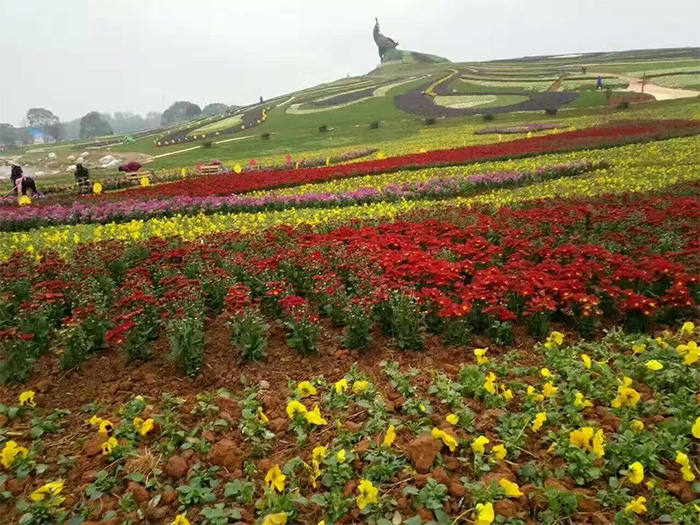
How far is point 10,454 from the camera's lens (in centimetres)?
337

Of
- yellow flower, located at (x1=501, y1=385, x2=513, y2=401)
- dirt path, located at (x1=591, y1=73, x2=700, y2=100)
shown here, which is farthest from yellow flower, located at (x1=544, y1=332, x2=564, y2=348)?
dirt path, located at (x1=591, y1=73, x2=700, y2=100)

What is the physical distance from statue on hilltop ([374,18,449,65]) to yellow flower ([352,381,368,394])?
125262mm

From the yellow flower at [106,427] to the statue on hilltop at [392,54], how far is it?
126 m

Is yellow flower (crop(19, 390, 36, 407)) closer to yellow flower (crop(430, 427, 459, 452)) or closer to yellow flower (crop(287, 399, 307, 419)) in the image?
yellow flower (crop(287, 399, 307, 419))

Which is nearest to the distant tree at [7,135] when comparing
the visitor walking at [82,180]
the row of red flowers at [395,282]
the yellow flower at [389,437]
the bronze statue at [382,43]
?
the bronze statue at [382,43]

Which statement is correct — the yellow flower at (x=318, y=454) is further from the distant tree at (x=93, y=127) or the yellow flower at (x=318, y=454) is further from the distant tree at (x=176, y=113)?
the distant tree at (x=176, y=113)

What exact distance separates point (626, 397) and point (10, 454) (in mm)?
4554

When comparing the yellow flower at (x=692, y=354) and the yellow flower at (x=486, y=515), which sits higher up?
the yellow flower at (x=692, y=354)

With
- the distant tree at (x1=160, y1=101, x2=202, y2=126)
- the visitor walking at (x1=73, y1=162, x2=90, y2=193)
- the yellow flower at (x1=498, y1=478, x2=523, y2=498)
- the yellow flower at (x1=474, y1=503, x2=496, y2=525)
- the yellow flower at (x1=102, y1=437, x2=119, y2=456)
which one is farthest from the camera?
the distant tree at (x1=160, y1=101, x2=202, y2=126)

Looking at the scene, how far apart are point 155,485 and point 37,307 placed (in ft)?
11.1

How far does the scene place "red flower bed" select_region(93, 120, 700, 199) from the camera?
60.5ft

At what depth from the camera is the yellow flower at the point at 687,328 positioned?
4.51 m

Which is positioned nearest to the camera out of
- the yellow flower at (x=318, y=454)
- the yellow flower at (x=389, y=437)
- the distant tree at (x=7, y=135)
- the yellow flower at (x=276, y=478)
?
the yellow flower at (x=276, y=478)

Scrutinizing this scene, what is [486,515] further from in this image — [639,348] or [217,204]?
[217,204]
